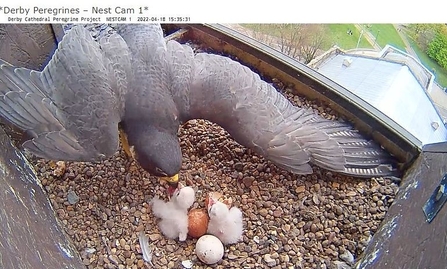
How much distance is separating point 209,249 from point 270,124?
295 mm

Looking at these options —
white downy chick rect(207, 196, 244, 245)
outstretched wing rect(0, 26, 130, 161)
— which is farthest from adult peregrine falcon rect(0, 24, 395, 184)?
white downy chick rect(207, 196, 244, 245)

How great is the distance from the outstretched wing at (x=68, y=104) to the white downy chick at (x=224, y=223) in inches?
9.9

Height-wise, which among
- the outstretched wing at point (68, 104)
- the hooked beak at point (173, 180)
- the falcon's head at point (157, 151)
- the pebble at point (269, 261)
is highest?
the outstretched wing at point (68, 104)

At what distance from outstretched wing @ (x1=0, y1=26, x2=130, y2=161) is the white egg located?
0.27m

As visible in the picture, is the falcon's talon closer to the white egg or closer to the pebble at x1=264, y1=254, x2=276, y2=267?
the white egg

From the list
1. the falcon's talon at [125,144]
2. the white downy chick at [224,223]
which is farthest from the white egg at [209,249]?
the falcon's talon at [125,144]

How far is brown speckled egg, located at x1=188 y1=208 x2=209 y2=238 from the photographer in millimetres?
1077

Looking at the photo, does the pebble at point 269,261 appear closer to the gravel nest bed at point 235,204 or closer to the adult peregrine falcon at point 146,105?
the gravel nest bed at point 235,204

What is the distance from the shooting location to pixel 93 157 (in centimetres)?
97

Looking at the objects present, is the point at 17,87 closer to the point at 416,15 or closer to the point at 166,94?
the point at 166,94

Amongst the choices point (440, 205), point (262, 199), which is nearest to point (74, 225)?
point (262, 199)

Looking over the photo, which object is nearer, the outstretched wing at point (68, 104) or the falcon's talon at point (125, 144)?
the outstretched wing at point (68, 104)

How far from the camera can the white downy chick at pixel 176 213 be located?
1.08m

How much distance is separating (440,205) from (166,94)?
554 mm
